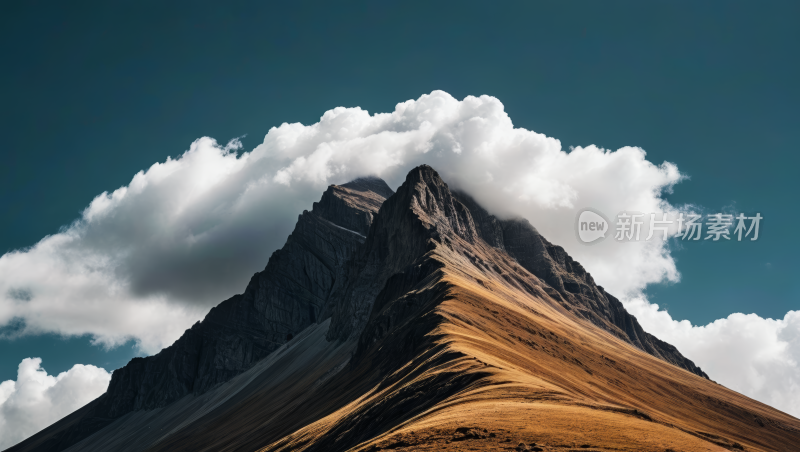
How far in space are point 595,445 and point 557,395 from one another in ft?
74.2

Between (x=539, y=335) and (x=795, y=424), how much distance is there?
97.0 m

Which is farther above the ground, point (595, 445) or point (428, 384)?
point (428, 384)

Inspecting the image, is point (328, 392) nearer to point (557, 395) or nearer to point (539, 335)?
point (539, 335)

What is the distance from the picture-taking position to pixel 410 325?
14812 centimetres

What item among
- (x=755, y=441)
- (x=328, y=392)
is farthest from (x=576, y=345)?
(x=328, y=392)

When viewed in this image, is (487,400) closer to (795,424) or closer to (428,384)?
(428,384)

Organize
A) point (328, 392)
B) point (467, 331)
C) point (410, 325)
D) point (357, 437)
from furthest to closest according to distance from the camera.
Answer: point (328, 392)
point (410, 325)
point (467, 331)
point (357, 437)

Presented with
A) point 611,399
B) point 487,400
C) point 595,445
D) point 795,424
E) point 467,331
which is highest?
point 467,331

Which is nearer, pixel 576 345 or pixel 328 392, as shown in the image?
pixel 328 392

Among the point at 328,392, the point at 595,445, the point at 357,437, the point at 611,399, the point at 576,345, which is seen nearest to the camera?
the point at 595,445

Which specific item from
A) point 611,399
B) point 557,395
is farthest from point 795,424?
point 557,395

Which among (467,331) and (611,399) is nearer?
(611,399)

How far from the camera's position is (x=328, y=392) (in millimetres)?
170000

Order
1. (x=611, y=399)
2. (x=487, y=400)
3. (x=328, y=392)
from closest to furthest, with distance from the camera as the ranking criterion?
(x=487, y=400) → (x=611, y=399) → (x=328, y=392)
